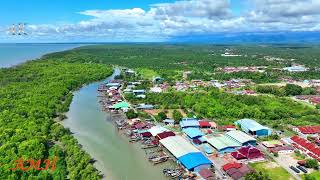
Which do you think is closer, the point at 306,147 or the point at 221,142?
the point at 306,147

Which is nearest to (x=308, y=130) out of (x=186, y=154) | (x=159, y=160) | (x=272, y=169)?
(x=272, y=169)

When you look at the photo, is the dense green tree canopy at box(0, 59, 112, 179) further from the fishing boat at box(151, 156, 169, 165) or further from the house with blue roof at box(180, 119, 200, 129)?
the house with blue roof at box(180, 119, 200, 129)

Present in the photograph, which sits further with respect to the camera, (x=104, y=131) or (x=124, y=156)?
(x=104, y=131)

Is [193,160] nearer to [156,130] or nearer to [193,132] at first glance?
[193,132]

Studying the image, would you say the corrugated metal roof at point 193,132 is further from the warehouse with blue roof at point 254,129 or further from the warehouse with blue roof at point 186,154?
the warehouse with blue roof at point 254,129

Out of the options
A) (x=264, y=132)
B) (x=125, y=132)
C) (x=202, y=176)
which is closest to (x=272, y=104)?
(x=264, y=132)

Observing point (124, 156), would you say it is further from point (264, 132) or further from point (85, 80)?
point (85, 80)

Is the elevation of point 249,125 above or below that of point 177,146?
above
